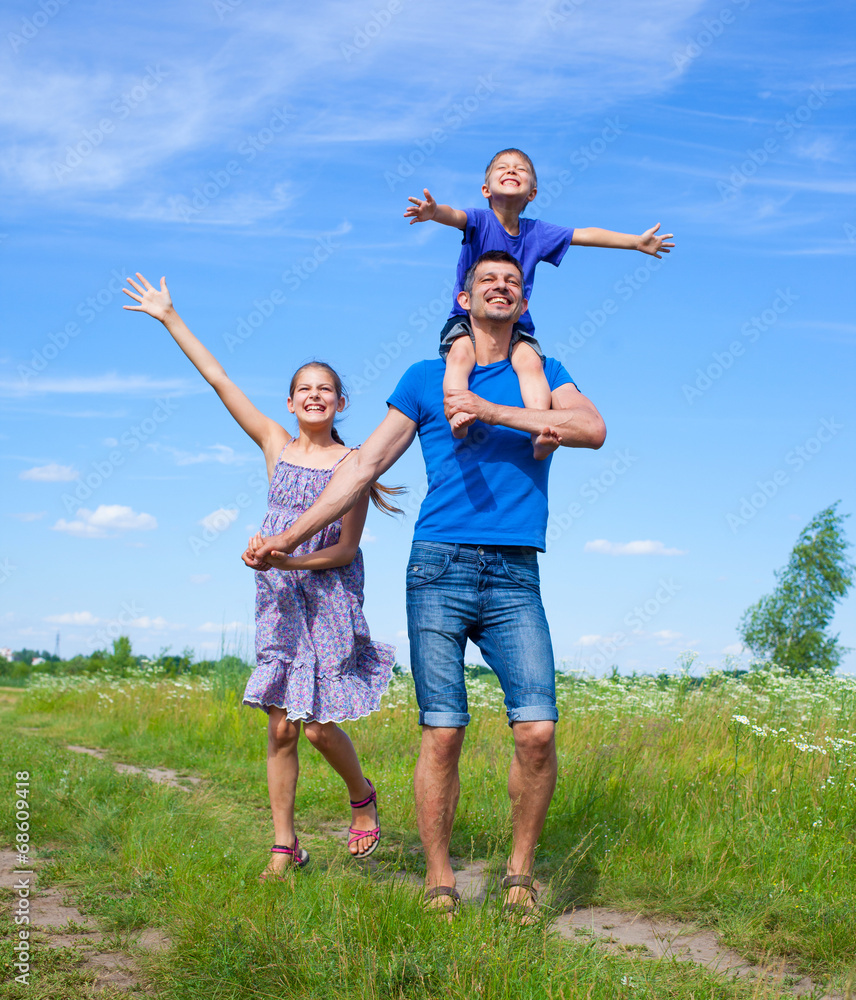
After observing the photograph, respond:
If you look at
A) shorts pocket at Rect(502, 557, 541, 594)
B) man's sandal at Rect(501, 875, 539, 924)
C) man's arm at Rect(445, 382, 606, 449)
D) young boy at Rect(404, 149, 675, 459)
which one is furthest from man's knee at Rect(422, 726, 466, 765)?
young boy at Rect(404, 149, 675, 459)

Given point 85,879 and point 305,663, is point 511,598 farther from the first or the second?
point 85,879

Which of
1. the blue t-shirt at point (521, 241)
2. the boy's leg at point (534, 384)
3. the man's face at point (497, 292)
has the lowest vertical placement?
the boy's leg at point (534, 384)

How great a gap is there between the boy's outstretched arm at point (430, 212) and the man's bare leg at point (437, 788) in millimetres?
2787

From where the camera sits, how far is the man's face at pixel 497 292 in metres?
3.81

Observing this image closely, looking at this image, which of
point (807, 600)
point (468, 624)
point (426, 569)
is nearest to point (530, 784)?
point (468, 624)

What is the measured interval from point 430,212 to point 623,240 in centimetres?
135

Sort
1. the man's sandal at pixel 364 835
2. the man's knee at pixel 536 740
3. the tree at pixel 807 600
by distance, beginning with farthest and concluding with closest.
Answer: the tree at pixel 807 600
the man's sandal at pixel 364 835
the man's knee at pixel 536 740

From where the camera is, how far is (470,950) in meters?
2.69

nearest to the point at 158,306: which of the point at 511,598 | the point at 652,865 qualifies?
the point at 511,598

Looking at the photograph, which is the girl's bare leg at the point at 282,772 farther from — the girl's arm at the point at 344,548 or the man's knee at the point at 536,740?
the man's knee at the point at 536,740

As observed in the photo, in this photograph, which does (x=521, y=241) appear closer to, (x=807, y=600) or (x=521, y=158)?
(x=521, y=158)

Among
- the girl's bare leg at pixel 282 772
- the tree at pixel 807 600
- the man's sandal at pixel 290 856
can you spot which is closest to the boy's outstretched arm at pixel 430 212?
the girl's bare leg at pixel 282 772

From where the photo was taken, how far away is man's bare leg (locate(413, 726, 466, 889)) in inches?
138

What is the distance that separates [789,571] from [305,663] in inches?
1288
